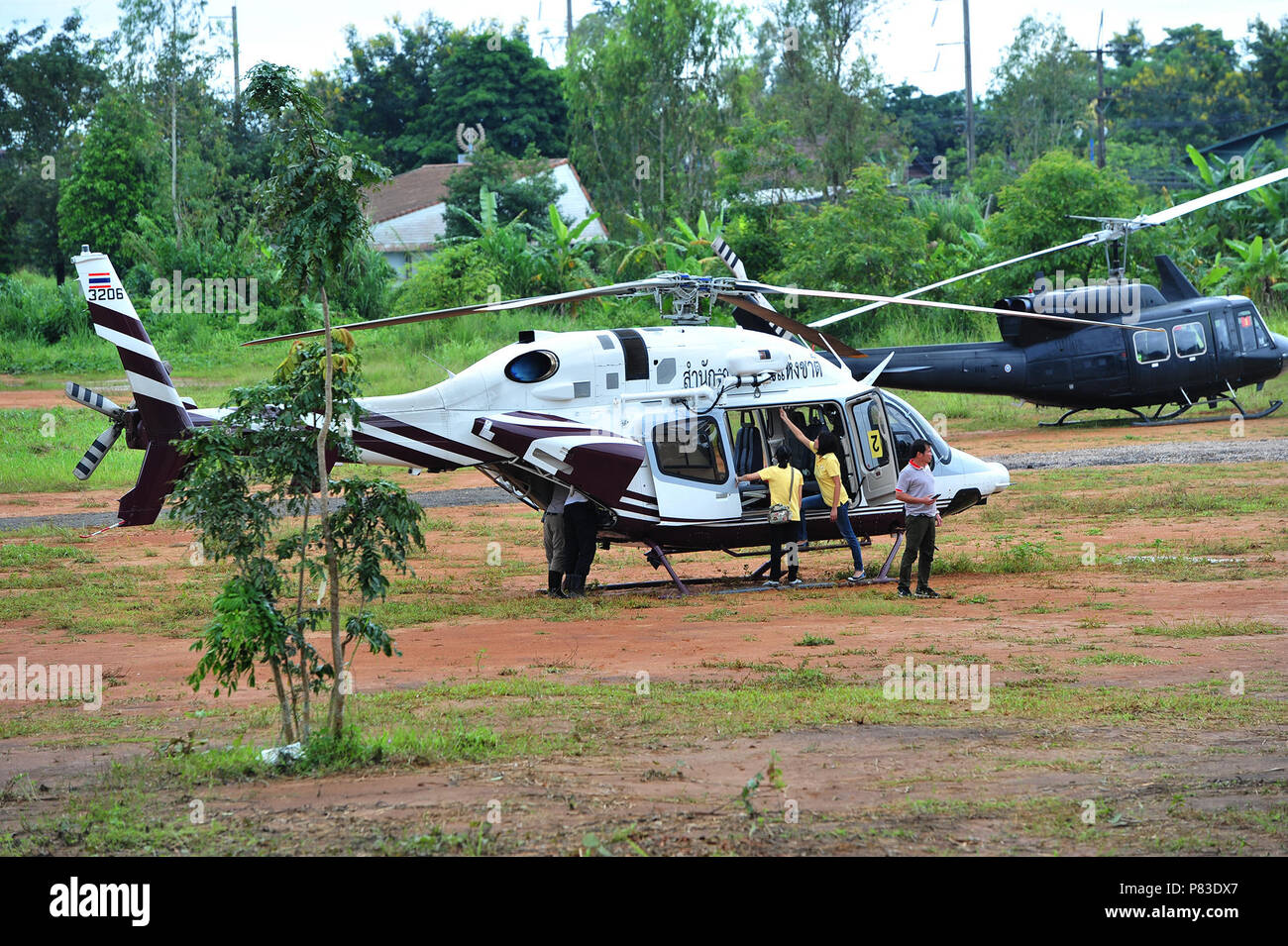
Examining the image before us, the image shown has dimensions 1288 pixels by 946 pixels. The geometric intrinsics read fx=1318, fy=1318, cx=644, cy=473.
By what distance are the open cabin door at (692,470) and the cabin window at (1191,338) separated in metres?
15.1


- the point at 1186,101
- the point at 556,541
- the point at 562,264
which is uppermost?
the point at 1186,101

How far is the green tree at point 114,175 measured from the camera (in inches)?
1748

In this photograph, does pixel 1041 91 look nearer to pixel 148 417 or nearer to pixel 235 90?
pixel 235 90

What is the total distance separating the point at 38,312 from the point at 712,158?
2169 cm

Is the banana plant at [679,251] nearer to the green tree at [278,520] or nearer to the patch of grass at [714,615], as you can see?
the patch of grass at [714,615]

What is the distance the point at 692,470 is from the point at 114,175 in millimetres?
37071

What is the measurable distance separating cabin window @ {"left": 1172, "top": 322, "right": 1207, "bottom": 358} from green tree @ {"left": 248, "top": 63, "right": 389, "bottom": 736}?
2157 cm

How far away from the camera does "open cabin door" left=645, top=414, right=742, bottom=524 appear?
46.1 feet

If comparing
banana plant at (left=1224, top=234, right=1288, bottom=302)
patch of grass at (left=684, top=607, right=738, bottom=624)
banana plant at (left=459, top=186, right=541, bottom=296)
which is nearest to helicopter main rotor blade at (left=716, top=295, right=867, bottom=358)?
patch of grass at (left=684, top=607, right=738, bottom=624)

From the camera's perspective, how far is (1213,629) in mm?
11734

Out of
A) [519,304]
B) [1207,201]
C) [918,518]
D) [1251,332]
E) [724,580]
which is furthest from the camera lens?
[1251,332]

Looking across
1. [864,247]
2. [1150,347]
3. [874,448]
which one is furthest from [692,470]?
[864,247]

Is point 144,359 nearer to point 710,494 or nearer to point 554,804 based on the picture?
point 710,494

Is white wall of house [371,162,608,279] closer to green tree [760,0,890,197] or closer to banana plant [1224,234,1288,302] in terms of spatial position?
green tree [760,0,890,197]
